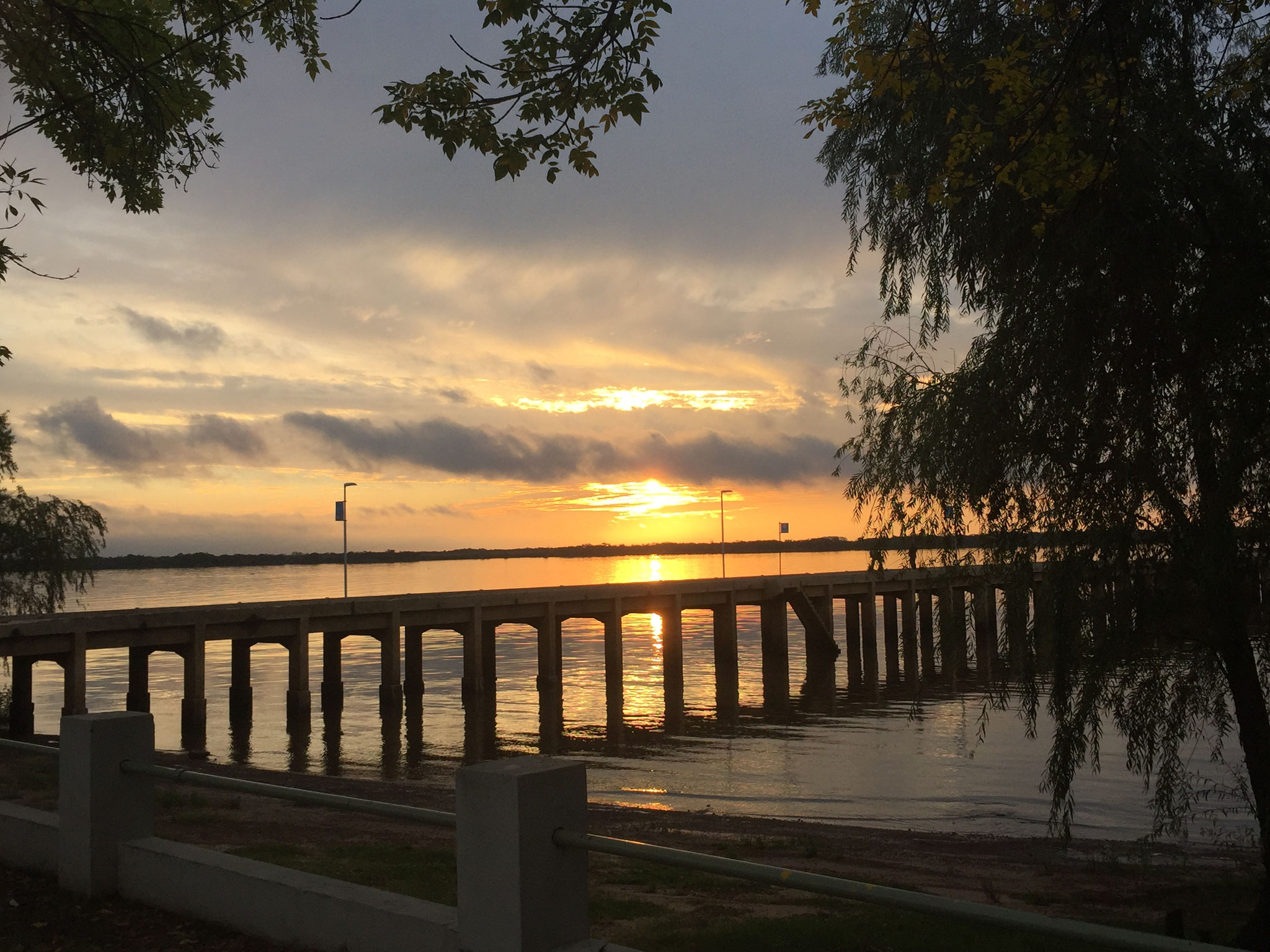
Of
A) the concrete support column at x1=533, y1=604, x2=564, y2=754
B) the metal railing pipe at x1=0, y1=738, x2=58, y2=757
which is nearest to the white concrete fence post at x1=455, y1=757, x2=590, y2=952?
the metal railing pipe at x1=0, y1=738, x2=58, y2=757

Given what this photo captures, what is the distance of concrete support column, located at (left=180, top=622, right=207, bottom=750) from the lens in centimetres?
3023

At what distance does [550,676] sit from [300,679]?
9152 millimetres

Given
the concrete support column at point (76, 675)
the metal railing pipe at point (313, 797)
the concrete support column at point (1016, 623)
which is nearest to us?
the metal railing pipe at point (313, 797)

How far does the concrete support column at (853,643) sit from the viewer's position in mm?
47875

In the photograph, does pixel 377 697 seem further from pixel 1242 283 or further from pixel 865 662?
pixel 1242 283

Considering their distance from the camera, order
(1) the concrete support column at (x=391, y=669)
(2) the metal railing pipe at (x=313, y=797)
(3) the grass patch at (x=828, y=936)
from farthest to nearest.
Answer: (1) the concrete support column at (x=391, y=669) → (3) the grass patch at (x=828, y=936) → (2) the metal railing pipe at (x=313, y=797)

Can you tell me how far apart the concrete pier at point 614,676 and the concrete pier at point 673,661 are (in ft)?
5.45

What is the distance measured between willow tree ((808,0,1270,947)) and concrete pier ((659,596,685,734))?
2750cm

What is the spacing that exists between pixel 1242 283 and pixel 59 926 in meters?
8.84

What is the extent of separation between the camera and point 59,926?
613 centimetres

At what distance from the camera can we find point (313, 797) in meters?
5.02

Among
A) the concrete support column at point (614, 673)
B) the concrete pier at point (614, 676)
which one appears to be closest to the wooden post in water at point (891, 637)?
the concrete support column at point (614, 673)

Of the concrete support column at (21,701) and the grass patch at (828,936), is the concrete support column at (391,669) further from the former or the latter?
the grass patch at (828,936)

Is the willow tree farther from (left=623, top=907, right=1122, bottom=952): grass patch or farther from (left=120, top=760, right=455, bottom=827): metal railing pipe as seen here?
(left=120, top=760, right=455, bottom=827): metal railing pipe
